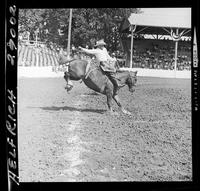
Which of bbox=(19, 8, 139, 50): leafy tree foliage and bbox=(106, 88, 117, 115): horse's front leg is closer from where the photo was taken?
bbox=(19, 8, 139, 50): leafy tree foliage

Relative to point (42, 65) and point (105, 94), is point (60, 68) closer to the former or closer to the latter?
point (42, 65)

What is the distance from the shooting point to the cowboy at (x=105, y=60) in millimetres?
2959

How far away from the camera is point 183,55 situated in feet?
9.52

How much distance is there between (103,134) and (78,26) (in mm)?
867

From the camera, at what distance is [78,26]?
9.79ft

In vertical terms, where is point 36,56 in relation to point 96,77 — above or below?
above

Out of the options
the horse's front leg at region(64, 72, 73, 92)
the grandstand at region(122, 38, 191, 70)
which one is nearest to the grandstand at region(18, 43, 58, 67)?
the horse's front leg at region(64, 72, 73, 92)

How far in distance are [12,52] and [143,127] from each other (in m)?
1.14

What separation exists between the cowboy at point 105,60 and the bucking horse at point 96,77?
29mm

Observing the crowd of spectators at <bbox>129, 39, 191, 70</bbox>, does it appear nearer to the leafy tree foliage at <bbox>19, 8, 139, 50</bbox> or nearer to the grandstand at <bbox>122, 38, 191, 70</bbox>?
the grandstand at <bbox>122, 38, 191, 70</bbox>

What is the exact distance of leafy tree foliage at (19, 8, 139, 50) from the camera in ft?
9.41

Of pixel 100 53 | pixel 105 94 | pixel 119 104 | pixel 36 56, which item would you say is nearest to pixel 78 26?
pixel 100 53
